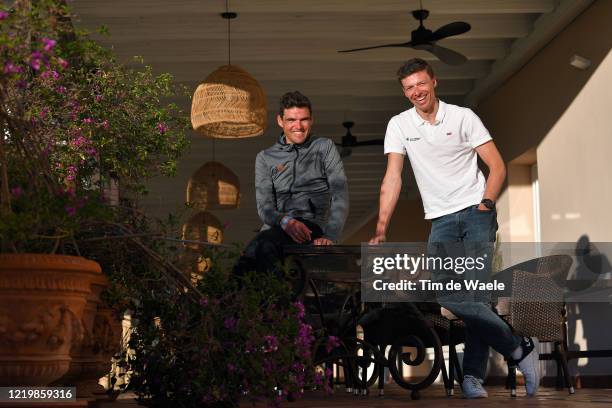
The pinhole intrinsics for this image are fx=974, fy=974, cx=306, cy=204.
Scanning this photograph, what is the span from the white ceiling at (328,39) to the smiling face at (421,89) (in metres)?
3.62

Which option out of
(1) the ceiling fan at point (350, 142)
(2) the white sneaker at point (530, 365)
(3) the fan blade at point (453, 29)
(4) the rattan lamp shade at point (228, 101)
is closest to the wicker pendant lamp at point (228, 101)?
(4) the rattan lamp shade at point (228, 101)

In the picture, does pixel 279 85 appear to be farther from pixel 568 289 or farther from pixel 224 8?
pixel 568 289

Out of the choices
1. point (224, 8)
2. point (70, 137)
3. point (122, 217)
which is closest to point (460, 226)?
point (122, 217)

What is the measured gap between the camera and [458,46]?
9141mm

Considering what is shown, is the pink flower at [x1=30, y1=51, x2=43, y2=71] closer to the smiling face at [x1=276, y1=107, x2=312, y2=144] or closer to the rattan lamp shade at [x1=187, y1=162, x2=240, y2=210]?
the smiling face at [x1=276, y1=107, x2=312, y2=144]

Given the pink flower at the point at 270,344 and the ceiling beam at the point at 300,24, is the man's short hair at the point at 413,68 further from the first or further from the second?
the ceiling beam at the point at 300,24

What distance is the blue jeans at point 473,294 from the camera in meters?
4.18

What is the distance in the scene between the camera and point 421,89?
4246 millimetres

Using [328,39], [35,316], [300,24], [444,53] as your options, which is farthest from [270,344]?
[328,39]

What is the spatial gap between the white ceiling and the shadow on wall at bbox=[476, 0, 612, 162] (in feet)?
0.41

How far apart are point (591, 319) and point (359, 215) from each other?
1226 cm

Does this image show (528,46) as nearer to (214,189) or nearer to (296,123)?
(214,189)

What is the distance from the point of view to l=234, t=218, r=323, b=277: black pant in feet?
13.4

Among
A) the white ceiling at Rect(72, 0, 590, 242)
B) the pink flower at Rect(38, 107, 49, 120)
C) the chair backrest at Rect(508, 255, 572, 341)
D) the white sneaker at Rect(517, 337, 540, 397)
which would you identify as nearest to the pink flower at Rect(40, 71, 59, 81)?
the pink flower at Rect(38, 107, 49, 120)
